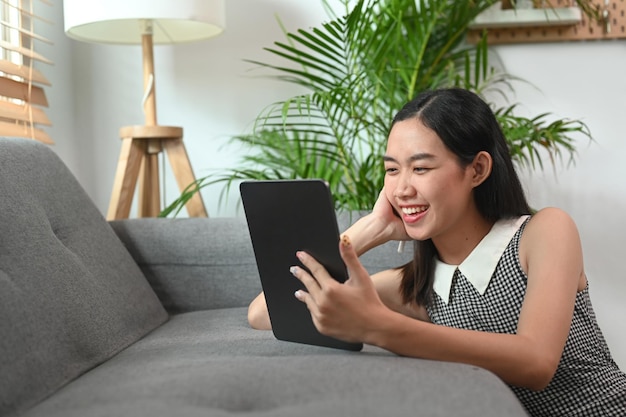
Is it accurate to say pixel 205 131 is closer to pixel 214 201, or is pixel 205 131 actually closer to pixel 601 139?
pixel 214 201

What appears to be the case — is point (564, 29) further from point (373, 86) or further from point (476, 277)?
point (476, 277)

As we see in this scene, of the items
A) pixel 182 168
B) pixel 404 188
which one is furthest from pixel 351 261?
pixel 182 168

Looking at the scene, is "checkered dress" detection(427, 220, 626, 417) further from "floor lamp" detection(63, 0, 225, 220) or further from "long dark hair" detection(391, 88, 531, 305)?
"floor lamp" detection(63, 0, 225, 220)

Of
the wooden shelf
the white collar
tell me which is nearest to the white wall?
the wooden shelf

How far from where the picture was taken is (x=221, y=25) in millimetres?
2393

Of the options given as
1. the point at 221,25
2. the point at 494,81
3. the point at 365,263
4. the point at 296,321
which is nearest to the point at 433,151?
the point at 296,321

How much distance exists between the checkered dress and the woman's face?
13cm

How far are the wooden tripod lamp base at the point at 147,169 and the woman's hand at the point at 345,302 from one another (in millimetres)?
1375

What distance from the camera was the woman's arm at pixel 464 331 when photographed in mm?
1100

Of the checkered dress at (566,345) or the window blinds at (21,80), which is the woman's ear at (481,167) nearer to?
the checkered dress at (566,345)

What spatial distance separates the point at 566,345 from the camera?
1336 mm

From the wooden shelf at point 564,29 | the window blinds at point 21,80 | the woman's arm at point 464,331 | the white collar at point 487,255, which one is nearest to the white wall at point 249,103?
the wooden shelf at point 564,29

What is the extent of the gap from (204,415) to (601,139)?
2.17 m

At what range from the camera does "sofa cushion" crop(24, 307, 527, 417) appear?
907 millimetres
